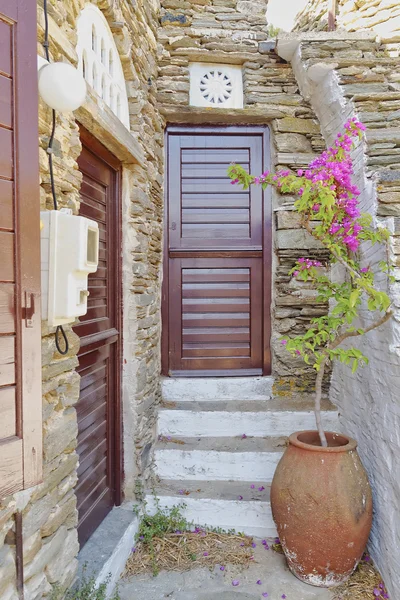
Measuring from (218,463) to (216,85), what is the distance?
3.06m

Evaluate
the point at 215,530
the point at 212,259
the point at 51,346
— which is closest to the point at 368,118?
the point at 212,259

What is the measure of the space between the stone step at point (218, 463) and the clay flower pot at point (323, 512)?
698 millimetres

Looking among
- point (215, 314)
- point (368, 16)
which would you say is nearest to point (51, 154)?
point (215, 314)

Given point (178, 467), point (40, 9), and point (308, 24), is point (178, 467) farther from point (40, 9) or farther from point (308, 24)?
point (308, 24)

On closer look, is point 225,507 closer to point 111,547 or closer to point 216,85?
point 111,547

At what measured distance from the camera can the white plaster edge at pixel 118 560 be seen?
2.33m

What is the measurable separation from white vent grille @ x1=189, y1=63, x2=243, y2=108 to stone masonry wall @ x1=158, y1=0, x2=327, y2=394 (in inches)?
2.5

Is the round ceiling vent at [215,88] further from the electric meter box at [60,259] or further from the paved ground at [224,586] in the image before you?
the paved ground at [224,586]

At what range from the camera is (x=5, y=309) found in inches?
54.7

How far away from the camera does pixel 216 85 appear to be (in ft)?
12.4

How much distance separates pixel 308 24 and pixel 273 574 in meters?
5.03

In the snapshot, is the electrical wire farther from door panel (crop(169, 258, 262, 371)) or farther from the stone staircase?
door panel (crop(169, 258, 262, 371))

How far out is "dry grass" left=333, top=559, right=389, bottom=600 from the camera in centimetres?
243

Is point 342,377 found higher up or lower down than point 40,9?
lower down
